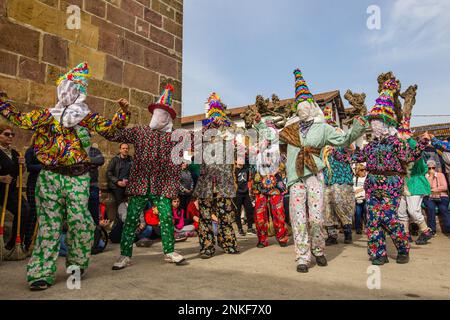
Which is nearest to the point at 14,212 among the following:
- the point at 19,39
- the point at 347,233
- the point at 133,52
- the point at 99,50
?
the point at 19,39

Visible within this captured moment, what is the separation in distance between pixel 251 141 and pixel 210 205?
2.06 m

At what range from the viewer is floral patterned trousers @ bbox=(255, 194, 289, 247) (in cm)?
574

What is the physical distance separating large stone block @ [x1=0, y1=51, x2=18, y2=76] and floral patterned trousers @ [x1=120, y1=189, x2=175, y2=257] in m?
2.68

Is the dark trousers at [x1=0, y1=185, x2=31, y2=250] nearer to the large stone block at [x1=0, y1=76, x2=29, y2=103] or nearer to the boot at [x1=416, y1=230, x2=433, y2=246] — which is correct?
the large stone block at [x1=0, y1=76, x2=29, y2=103]

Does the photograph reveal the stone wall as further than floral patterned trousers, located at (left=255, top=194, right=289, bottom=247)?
No

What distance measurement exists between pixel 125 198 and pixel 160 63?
293cm

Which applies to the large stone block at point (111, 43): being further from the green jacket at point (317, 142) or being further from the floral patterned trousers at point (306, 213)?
the floral patterned trousers at point (306, 213)

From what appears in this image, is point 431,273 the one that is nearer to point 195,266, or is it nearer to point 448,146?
point 448,146

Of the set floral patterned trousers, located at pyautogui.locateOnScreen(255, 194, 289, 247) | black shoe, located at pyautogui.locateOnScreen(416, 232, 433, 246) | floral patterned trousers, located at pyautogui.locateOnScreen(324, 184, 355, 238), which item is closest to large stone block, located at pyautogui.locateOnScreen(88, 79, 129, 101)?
floral patterned trousers, located at pyautogui.locateOnScreen(255, 194, 289, 247)

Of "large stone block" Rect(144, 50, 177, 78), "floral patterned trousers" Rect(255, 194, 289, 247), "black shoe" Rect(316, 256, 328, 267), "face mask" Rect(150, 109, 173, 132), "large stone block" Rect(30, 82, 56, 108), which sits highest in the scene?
"large stone block" Rect(144, 50, 177, 78)

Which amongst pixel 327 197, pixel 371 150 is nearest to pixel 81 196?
pixel 371 150

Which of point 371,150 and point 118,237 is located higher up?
point 371,150

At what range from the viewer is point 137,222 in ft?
13.5

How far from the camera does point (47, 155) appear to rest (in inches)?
129
